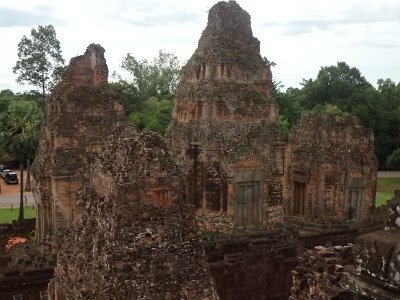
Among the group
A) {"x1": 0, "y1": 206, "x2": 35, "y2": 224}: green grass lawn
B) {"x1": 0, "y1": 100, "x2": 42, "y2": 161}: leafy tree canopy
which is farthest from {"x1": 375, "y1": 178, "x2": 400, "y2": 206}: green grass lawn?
{"x1": 0, "y1": 100, "x2": 42, "y2": 161}: leafy tree canopy

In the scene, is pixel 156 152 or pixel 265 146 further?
pixel 265 146

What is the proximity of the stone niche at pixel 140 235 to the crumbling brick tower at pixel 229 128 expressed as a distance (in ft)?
27.9

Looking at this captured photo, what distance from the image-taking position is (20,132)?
25406 mm

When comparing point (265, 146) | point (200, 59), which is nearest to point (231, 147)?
point (265, 146)

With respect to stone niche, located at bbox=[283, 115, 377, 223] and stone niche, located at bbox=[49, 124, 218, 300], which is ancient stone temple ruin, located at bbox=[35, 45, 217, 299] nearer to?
stone niche, located at bbox=[49, 124, 218, 300]

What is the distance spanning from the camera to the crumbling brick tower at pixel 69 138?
16594 millimetres

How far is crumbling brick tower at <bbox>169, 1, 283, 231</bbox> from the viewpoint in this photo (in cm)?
1683

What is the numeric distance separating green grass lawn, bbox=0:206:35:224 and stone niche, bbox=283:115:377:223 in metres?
15.6

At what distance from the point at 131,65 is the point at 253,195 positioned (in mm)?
34550

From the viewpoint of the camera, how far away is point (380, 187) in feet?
136

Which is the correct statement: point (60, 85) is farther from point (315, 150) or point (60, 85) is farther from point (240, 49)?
point (315, 150)

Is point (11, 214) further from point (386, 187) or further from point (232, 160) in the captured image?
point (386, 187)

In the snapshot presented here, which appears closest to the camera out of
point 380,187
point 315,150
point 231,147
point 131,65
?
point 231,147

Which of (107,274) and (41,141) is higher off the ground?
(41,141)
